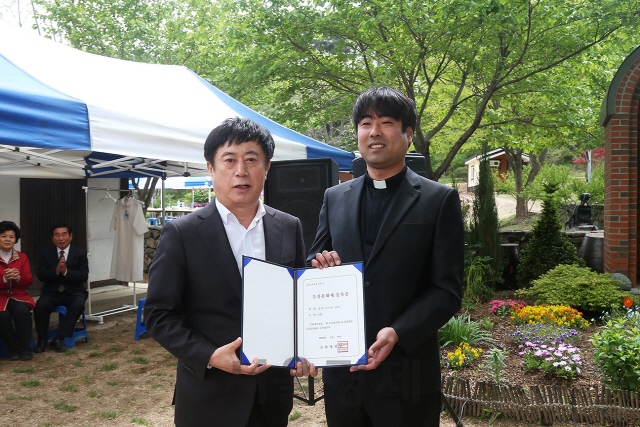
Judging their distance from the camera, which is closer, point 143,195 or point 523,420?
point 523,420

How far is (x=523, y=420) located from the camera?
3508 millimetres

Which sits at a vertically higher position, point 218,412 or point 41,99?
point 41,99

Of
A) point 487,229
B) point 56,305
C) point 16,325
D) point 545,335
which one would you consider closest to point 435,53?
point 487,229

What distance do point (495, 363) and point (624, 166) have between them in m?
4.24

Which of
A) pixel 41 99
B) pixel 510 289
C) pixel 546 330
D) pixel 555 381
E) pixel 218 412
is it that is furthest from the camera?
pixel 510 289

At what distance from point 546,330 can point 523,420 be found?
3.93ft

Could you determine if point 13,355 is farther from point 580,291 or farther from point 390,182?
point 580,291

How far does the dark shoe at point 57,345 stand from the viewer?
566cm

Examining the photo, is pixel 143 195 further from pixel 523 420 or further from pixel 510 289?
pixel 523 420

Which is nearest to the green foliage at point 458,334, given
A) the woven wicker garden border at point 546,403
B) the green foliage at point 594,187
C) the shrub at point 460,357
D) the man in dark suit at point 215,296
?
the shrub at point 460,357

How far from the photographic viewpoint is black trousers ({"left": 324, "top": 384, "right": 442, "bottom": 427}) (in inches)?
62.1

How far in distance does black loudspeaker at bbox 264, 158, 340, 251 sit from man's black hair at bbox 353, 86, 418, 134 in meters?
3.12

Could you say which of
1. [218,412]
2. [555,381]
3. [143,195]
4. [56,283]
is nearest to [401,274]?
[218,412]

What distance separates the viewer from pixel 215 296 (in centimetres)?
155
